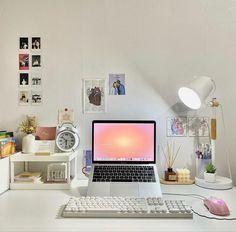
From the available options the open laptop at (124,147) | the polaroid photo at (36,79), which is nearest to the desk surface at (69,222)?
the open laptop at (124,147)

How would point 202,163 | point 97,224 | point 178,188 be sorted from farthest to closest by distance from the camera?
point 202,163 < point 178,188 < point 97,224

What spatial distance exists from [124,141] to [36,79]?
2.26ft

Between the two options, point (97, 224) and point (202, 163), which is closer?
point (97, 224)

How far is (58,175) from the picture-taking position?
1426mm

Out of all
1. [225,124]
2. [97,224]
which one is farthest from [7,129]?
[225,124]

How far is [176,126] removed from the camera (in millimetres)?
1594

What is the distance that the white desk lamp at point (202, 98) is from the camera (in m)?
1.33

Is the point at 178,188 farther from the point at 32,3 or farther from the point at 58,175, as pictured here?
the point at 32,3

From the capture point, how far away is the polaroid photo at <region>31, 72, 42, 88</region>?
1.61m

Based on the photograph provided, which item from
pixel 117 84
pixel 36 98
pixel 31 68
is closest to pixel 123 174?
pixel 117 84

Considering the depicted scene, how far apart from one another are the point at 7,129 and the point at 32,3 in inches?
31.9

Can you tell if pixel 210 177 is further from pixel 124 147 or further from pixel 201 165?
pixel 124 147

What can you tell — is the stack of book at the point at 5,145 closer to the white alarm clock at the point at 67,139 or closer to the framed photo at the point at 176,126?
the white alarm clock at the point at 67,139

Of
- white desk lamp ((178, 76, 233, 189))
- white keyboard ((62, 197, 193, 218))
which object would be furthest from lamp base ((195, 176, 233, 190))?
white keyboard ((62, 197, 193, 218))
